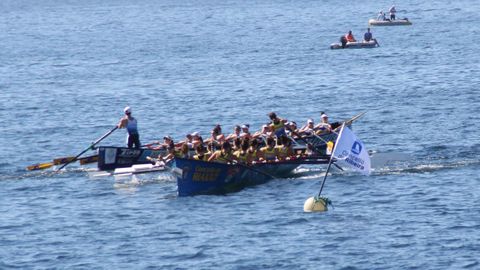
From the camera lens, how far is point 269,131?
51125 mm

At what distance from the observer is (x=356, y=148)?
43656mm

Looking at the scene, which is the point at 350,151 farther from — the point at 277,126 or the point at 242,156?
the point at 277,126

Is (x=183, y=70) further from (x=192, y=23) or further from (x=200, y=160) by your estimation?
(x=192, y=23)

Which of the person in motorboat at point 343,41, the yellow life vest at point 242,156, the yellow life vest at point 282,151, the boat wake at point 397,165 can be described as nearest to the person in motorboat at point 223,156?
the yellow life vest at point 242,156

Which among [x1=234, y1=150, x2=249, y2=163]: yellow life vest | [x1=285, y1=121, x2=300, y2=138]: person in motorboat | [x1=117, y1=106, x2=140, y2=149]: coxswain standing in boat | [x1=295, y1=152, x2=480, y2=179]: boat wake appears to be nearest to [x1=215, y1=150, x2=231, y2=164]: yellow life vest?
[x1=234, y1=150, x2=249, y2=163]: yellow life vest

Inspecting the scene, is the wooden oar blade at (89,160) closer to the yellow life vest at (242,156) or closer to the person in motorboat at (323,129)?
the yellow life vest at (242,156)

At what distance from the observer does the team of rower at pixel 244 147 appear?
4781 cm

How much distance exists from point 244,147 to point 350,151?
6.24m

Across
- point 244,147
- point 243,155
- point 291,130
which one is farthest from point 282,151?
point 291,130

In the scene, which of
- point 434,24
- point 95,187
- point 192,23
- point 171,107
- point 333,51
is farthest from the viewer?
point 192,23

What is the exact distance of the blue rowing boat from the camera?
149ft

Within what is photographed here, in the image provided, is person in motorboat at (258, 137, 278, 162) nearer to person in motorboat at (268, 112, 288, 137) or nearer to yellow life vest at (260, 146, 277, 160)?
yellow life vest at (260, 146, 277, 160)

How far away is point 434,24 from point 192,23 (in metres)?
36.9

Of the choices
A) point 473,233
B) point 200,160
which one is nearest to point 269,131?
point 200,160
